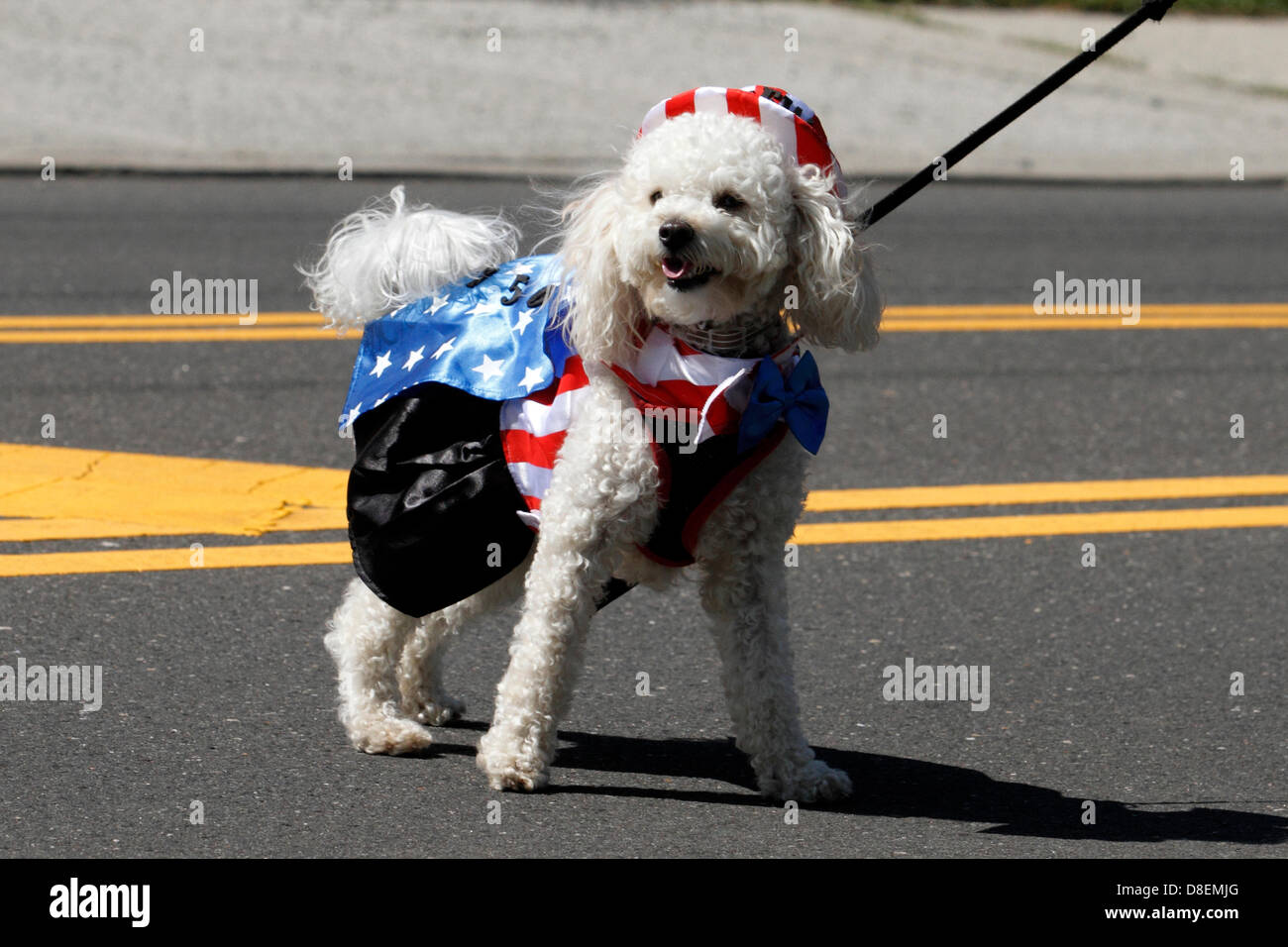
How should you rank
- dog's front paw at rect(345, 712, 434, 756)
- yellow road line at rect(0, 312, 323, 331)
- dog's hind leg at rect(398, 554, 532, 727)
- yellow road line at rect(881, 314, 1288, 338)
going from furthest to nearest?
yellow road line at rect(881, 314, 1288, 338), yellow road line at rect(0, 312, 323, 331), dog's hind leg at rect(398, 554, 532, 727), dog's front paw at rect(345, 712, 434, 756)

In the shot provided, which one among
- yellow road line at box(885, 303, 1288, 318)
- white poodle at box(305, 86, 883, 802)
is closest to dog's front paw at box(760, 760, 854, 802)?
white poodle at box(305, 86, 883, 802)

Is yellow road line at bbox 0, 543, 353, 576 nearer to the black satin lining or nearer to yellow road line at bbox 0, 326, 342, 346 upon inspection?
the black satin lining

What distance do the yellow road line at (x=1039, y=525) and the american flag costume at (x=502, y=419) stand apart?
5.90 feet

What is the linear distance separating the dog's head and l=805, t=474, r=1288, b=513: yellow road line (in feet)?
7.60

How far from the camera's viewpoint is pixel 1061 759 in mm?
4039

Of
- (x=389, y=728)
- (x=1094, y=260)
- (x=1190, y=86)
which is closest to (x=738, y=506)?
(x=389, y=728)

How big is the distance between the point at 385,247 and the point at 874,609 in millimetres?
1851

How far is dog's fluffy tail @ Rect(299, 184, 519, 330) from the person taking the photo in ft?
13.0

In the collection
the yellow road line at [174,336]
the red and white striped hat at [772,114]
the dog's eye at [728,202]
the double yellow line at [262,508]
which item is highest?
the yellow road line at [174,336]

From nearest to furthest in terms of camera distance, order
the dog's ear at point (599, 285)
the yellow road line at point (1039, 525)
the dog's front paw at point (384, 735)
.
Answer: the dog's ear at point (599, 285), the dog's front paw at point (384, 735), the yellow road line at point (1039, 525)

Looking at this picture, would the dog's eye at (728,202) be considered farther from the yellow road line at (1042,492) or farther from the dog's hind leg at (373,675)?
the yellow road line at (1042,492)

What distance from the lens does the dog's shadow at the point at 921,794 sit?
144 inches

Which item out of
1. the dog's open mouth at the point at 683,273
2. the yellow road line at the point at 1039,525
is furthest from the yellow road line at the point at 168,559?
the dog's open mouth at the point at 683,273

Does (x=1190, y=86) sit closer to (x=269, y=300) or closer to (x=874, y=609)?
(x=269, y=300)
